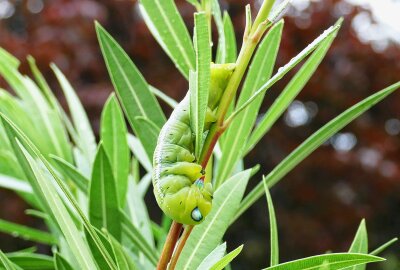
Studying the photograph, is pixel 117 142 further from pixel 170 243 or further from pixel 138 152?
pixel 170 243

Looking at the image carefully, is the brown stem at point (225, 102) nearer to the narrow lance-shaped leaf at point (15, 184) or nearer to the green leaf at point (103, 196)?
the green leaf at point (103, 196)

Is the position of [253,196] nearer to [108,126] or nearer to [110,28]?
[108,126]

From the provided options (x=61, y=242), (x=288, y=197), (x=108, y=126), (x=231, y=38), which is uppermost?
(x=288, y=197)

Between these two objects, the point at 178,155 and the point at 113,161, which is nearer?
the point at 178,155

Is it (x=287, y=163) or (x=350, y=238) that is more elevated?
(x=350, y=238)

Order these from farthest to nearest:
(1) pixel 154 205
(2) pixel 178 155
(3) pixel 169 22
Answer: (1) pixel 154 205 < (3) pixel 169 22 < (2) pixel 178 155

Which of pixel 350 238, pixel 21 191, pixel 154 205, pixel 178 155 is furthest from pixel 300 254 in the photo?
pixel 178 155

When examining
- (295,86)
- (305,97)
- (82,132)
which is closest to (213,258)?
(295,86)
